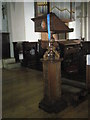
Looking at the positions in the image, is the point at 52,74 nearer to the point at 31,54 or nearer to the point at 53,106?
the point at 53,106

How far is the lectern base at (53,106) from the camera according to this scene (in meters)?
1.89

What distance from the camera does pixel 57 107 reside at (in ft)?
6.28

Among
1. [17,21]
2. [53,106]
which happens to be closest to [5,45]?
[17,21]

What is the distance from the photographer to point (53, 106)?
1921mm

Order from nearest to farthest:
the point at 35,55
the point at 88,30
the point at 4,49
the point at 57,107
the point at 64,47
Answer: the point at 57,107 → the point at 64,47 → the point at 35,55 → the point at 4,49 → the point at 88,30

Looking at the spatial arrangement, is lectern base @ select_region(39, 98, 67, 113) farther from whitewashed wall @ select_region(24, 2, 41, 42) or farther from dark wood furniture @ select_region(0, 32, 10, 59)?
whitewashed wall @ select_region(24, 2, 41, 42)

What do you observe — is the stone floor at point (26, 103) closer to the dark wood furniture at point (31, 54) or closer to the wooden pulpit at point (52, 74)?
the wooden pulpit at point (52, 74)

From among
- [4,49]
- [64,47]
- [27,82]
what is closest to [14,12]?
[4,49]

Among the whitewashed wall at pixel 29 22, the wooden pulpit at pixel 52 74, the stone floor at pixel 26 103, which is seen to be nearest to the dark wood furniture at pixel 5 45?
the whitewashed wall at pixel 29 22

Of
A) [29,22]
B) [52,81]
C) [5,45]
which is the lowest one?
[52,81]

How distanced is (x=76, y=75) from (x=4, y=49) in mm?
2834

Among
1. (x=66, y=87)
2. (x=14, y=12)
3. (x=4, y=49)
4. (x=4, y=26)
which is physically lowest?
(x=66, y=87)

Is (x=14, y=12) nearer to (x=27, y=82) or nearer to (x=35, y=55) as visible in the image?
(x=35, y=55)

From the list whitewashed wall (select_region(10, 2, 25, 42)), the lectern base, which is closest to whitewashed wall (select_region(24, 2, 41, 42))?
whitewashed wall (select_region(10, 2, 25, 42))
